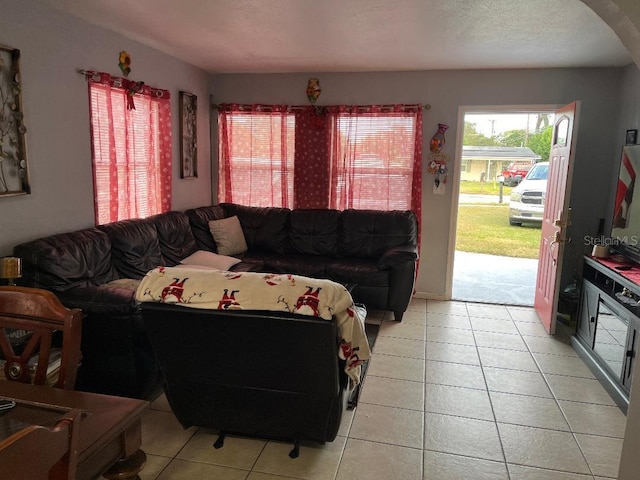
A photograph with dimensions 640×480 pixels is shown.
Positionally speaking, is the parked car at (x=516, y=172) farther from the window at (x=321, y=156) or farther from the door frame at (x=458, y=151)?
the window at (x=321, y=156)

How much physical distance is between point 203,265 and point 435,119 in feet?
9.09

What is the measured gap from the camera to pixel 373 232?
466 cm

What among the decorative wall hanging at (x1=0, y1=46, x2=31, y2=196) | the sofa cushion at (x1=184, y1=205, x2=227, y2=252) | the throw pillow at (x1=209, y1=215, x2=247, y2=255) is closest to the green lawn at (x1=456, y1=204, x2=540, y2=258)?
the throw pillow at (x1=209, y1=215, x2=247, y2=255)

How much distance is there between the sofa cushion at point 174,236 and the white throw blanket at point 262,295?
76.8 inches

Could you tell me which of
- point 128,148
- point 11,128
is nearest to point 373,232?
point 128,148

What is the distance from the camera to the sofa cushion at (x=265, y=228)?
4.83 meters

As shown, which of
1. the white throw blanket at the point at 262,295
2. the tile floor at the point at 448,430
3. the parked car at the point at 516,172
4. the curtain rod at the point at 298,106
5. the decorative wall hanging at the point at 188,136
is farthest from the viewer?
the parked car at the point at 516,172

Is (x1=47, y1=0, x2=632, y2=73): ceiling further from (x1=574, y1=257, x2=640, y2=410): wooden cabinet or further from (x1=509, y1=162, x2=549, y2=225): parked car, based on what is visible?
(x1=509, y1=162, x2=549, y2=225): parked car

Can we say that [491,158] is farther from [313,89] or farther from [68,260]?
[68,260]

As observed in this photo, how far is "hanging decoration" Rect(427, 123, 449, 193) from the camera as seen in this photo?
183 inches

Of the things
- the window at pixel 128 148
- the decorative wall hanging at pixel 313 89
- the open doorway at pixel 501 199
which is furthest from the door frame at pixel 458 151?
the window at pixel 128 148

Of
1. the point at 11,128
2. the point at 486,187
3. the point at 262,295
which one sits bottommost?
the point at 262,295

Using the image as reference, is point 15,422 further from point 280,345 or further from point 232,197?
point 232,197

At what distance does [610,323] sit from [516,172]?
654 centimetres
